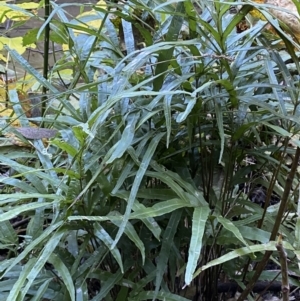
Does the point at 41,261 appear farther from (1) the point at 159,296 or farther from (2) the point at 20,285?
(1) the point at 159,296

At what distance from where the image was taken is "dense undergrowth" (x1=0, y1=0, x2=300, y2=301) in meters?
0.54

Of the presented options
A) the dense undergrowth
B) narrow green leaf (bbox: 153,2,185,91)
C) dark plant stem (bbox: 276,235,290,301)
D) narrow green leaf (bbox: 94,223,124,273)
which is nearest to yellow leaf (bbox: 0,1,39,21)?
the dense undergrowth

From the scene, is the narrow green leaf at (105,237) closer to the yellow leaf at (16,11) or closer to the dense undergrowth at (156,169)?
the dense undergrowth at (156,169)

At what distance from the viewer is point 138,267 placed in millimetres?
635

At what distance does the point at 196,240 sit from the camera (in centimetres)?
49

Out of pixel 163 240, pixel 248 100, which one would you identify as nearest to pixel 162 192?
pixel 163 240

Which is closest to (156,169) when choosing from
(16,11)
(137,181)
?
(137,181)

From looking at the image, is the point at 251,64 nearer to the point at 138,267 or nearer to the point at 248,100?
the point at 248,100

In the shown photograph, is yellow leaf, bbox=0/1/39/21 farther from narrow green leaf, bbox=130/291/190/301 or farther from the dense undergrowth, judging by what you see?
narrow green leaf, bbox=130/291/190/301

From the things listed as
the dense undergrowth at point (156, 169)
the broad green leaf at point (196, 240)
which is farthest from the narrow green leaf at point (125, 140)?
the broad green leaf at point (196, 240)

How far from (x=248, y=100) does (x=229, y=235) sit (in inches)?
6.8

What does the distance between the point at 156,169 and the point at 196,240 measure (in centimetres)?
13

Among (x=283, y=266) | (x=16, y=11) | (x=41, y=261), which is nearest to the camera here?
(x=283, y=266)

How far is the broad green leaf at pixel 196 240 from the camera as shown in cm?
46
